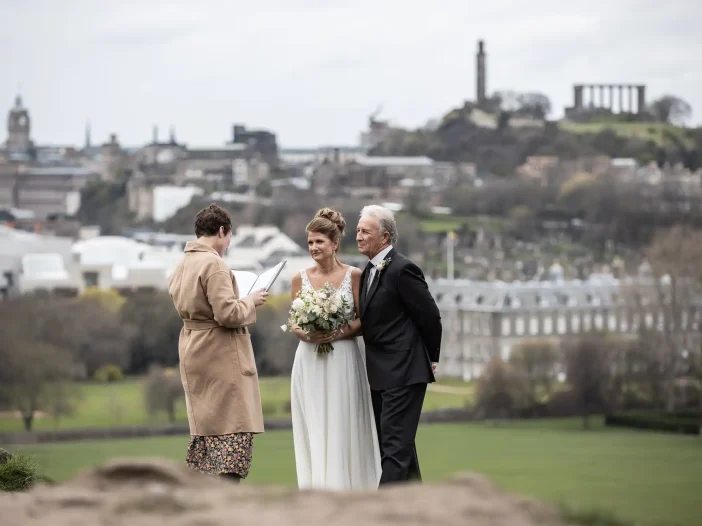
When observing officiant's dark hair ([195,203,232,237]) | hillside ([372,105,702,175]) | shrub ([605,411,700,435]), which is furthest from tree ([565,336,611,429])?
officiant's dark hair ([195,203,232,237])

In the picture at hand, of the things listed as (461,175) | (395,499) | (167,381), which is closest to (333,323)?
(395,499)

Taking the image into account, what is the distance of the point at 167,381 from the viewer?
50.6 m

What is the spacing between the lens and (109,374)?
59125mm

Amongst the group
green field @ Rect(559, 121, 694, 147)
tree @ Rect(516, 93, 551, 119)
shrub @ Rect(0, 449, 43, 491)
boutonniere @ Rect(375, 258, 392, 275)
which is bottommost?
shrub @ Rect(0, 449, 43, 491)

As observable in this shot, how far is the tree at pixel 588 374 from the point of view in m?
49.9

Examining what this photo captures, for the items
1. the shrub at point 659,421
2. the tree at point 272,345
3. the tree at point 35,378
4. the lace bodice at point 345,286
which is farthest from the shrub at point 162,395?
the lace bodice at point 345,286

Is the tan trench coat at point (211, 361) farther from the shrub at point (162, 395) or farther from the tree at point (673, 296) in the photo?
the tree at point (673, 296)

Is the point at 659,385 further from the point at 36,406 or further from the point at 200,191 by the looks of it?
the point at 200,191

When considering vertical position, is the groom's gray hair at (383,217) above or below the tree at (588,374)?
above

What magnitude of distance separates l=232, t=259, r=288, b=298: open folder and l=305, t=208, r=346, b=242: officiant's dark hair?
0.18 meters

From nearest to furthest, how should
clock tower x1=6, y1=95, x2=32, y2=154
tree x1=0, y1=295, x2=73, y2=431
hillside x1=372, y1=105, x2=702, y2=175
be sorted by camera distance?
tree x1=0, y1=295, x2=73, y2=431, hillside x1=372, y1=105, x2=702, y2=175, clock tower x1=6, y1=95, x2=32, y2=154

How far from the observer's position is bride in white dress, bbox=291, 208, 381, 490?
240 inches

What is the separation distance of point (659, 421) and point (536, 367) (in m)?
8.81

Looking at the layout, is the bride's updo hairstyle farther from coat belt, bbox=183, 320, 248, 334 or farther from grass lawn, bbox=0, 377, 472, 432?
grass lawn, bbox=0, 377, 472, 432
